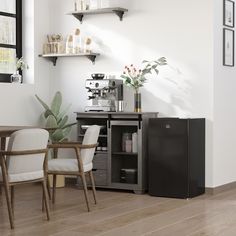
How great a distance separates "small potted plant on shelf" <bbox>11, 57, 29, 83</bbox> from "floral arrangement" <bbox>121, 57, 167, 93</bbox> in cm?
126

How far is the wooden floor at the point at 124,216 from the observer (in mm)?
4688

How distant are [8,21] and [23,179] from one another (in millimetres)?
3087

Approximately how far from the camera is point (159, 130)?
6.45m

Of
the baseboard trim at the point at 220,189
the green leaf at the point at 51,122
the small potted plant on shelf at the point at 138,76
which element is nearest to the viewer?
the baseboard trim at the point at 220,189

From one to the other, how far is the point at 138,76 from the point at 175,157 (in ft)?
3.64

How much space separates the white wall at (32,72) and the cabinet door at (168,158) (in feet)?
5.39

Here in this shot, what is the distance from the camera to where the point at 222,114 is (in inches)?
270

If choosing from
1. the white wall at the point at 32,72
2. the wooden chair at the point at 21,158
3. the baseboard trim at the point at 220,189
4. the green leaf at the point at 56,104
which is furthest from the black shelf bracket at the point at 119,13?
the wooden chair at the point at 21,158

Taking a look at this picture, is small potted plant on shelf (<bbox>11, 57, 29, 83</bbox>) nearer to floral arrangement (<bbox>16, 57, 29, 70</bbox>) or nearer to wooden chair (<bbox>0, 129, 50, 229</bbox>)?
floral arrangement (<bbox>16, 57, 29, 70</bbox>)

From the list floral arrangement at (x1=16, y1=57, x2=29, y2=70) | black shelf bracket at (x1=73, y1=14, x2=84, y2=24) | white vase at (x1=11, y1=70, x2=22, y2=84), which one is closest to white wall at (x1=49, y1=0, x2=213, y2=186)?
black shelf bracket at (x1=73, y1=14, x2=84, y2=24)

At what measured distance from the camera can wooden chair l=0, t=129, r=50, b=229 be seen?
15.6ft

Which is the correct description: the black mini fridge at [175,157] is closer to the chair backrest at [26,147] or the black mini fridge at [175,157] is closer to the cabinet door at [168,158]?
the cabinet door at [168,158]

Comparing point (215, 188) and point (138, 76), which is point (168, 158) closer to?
point (215, 188)

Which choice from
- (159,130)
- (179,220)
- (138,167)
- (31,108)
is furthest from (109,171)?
(179,220)
